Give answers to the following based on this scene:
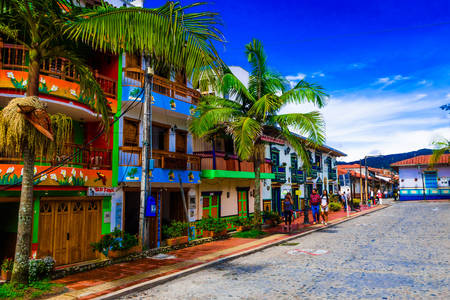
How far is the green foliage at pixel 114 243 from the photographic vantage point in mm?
10625

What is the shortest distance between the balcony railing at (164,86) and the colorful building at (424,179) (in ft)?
128

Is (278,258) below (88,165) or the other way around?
below

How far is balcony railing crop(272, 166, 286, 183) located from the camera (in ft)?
83.0

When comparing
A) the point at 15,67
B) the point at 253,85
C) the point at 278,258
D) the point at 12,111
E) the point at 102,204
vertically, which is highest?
the point at 253,85

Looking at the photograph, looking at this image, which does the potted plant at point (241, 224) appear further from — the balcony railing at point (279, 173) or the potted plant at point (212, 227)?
the balcony railing at point (279, 173)

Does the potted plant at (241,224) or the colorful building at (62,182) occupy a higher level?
the colorful building at (62,182)

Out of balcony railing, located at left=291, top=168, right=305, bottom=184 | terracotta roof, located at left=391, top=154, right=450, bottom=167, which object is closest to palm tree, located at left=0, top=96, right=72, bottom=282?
balcony railing, located at left=291, top=168, right=305, bottom=184

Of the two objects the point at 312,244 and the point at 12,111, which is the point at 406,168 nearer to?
the point at 312,244

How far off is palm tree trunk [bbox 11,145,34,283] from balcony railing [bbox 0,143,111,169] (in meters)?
3.01

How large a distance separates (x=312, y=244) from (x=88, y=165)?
28.4 feet

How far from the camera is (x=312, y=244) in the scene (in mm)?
13672

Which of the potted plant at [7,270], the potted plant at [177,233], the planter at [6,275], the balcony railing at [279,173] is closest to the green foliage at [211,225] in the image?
the potted plant at [177,233]

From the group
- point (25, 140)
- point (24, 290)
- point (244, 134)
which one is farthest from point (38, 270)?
point (244, 134)

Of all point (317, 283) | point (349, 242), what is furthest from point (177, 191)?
point (317, 283)
